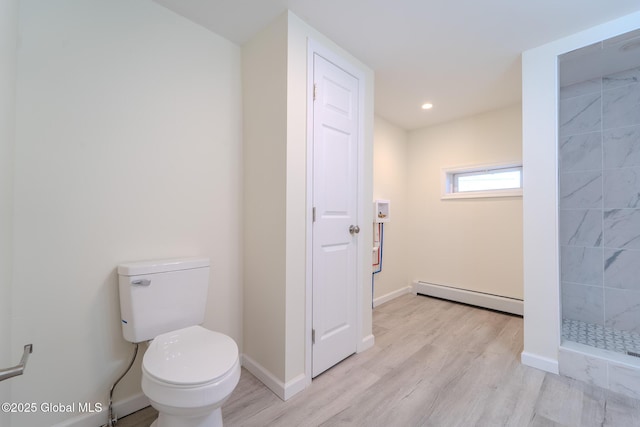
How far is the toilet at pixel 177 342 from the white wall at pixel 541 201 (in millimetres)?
2070

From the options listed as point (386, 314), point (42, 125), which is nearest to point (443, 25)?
point (42, 125)

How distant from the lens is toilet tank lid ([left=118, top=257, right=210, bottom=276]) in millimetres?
1343

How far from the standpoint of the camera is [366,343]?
85.5 inches

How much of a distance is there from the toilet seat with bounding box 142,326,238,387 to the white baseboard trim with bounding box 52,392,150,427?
1.61 feet

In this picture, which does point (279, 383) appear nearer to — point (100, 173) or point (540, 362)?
point (100, 173)

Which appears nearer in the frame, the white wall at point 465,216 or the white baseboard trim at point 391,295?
the white wall at point 465,216

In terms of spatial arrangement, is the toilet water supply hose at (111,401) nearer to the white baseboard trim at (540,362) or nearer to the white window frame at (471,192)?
the white baseboard trim at (540,362)

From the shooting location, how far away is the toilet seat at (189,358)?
1.06 metres

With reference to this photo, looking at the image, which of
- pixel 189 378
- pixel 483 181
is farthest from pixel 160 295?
pixel 483 181

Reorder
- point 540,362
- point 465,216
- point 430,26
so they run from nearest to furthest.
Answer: point 430,26, point 540,362, point 465,216

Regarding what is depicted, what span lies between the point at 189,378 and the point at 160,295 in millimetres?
532

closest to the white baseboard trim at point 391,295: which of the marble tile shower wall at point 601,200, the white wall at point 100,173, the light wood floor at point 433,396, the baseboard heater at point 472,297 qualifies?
the baseboard heater at point 472,297

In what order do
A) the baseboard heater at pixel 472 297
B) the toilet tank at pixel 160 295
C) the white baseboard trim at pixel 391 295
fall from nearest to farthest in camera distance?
the toilet tank at pixel 160 295
the baseboard heater at pixel 472 297
the white baseboard trim at pixel 391 295

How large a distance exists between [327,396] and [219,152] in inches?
67.3
